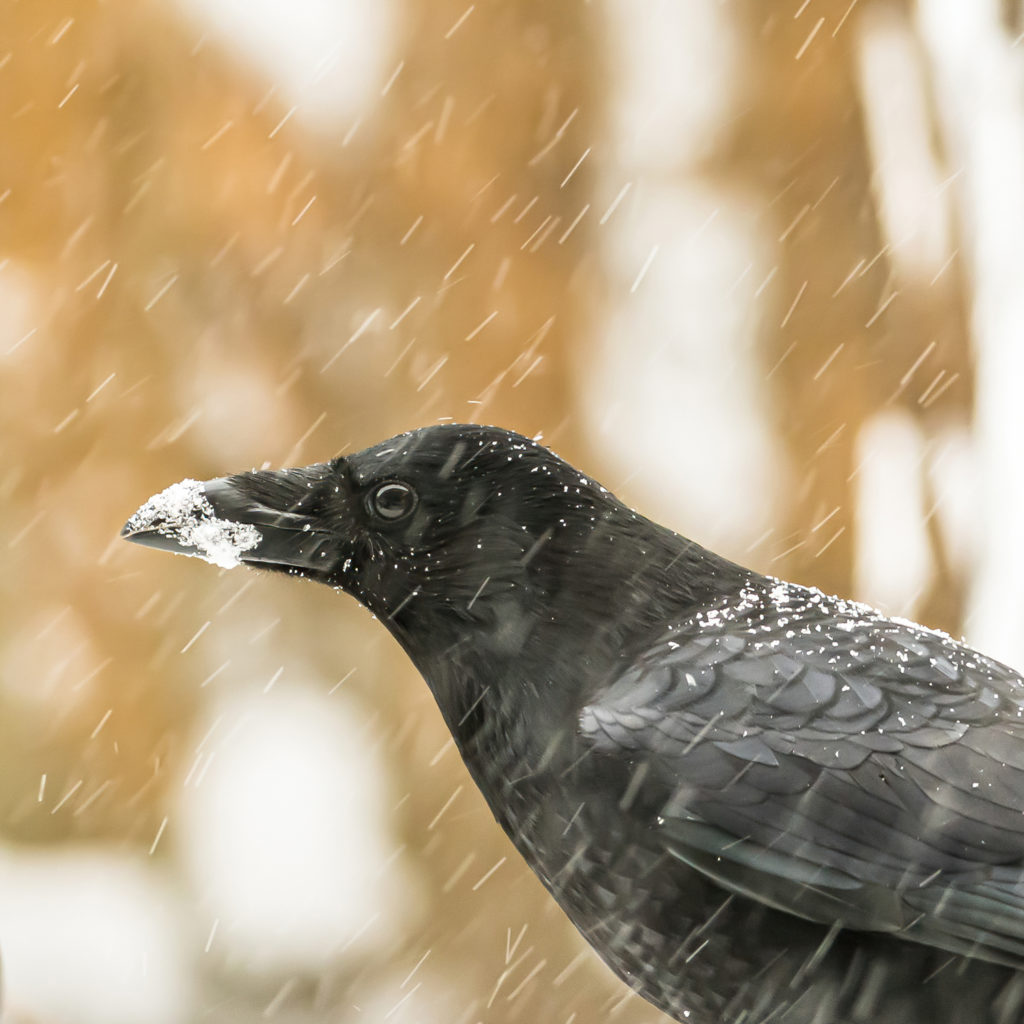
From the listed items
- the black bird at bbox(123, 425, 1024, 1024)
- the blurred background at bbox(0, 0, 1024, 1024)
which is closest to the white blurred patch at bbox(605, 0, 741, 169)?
the blurred background at bbox(0, 0, 1024, 1024)

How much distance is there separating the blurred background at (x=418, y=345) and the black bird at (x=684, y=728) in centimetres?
193

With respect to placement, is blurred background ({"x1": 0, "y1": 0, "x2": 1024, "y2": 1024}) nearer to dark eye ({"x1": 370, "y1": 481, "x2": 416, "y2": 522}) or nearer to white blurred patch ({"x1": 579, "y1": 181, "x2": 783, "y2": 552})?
white blurred patch ({"x1": 579, "y1": 181, "x2": 783, "y2": 552})

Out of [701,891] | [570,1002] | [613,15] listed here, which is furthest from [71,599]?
[701,891]

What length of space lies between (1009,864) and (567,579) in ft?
1.61

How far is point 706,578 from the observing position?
4.16ft

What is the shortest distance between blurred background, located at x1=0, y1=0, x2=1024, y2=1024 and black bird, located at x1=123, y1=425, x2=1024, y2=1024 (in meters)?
1.93

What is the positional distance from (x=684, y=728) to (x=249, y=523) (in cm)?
49

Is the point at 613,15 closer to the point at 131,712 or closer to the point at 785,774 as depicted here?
the point at 131,712

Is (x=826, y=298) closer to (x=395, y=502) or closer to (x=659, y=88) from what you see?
(x=659, y=88)

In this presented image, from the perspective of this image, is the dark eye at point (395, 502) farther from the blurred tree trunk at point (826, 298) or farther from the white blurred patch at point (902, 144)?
the white blurred patch at point (902, 144)

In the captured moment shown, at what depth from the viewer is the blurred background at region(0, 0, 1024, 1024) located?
10.3 ft

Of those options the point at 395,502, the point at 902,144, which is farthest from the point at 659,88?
the point at 395,502

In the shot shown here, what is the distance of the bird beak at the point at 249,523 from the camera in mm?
1177

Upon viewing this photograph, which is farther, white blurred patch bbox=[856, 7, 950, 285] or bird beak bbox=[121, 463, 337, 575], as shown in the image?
white blurred patch bbox=[856, 7, 950, 285]
